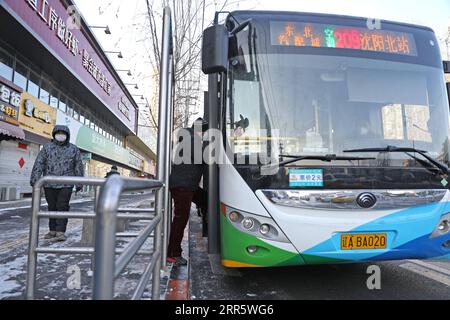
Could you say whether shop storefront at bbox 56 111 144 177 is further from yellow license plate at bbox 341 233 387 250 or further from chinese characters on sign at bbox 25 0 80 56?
yellow license plate at bbox 341 233 387 250

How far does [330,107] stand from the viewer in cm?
316

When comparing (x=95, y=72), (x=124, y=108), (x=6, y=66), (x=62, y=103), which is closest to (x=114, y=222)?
(x=6, y=66)

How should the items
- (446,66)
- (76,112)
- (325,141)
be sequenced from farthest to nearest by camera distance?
(76,112) → (446,66) → (325,141)

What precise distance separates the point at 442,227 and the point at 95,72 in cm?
1989

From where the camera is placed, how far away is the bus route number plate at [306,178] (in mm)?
2906

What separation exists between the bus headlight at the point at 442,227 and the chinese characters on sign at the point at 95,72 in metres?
18.1

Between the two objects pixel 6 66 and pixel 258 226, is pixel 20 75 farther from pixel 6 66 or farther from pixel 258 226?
pixel 258 226

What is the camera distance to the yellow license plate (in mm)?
2816

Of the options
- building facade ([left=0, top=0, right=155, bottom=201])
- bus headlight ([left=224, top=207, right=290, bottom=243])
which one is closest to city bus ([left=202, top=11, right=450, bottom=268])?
bus headlight ([left=224, top=207, right=290, bottom=243])

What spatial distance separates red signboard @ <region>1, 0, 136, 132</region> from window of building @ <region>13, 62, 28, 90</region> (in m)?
1.57

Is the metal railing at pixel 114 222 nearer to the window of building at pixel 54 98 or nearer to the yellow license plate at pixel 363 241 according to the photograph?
the yellow license plate at pixel 363 241
